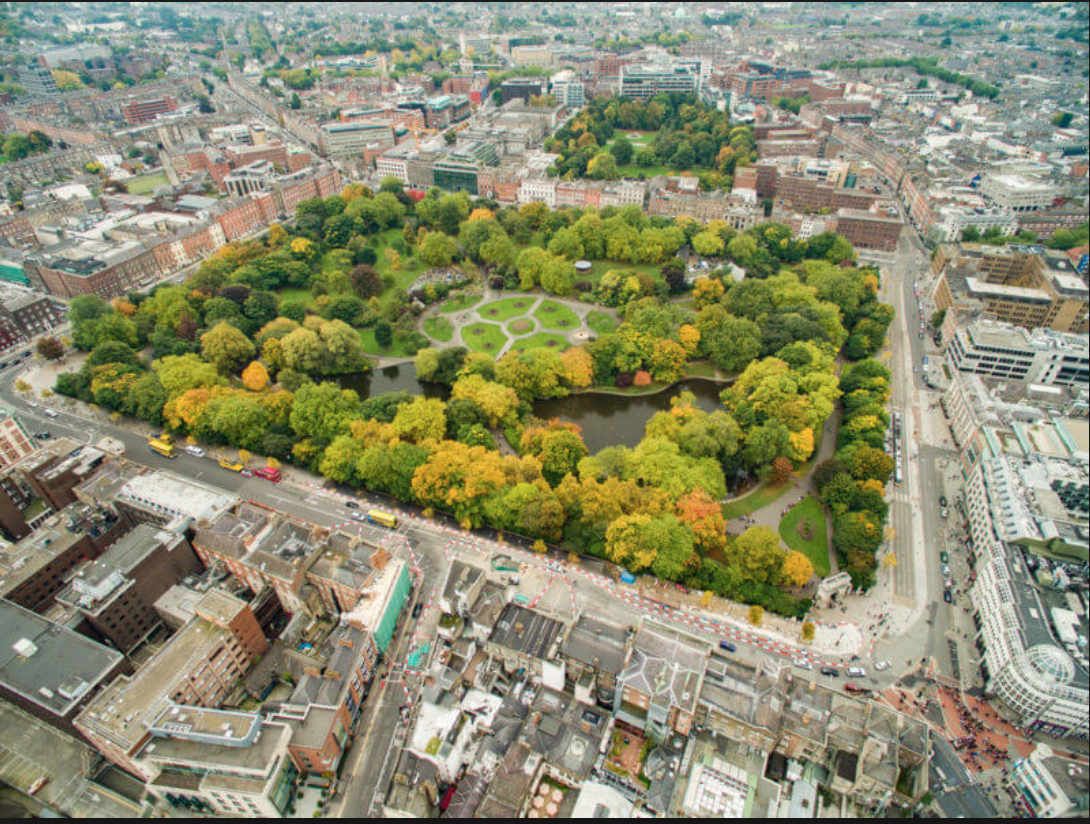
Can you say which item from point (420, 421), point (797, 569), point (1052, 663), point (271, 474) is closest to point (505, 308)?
point (420, 421)

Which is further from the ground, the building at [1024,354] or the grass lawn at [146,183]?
the grass lawn at [146,183]

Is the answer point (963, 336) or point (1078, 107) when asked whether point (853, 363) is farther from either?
point (1078, 107)

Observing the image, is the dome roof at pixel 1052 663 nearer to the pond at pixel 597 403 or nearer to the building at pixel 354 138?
the pond at pixel 597 403

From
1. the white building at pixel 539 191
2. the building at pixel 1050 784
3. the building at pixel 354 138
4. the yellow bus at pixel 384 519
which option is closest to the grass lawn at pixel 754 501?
the building at pixel 1050 784

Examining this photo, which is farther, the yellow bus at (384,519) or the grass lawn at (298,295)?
the grass lawn at (298,295)

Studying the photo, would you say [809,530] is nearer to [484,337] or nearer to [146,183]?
[484,337]

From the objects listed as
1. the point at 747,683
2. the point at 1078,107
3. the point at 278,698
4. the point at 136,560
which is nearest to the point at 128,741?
the point at 278,698

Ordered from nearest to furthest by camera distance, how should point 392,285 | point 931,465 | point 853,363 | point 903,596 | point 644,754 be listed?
point 644,754 → point 903,596 → point 931,465 → point 853,363 → point 392,285
